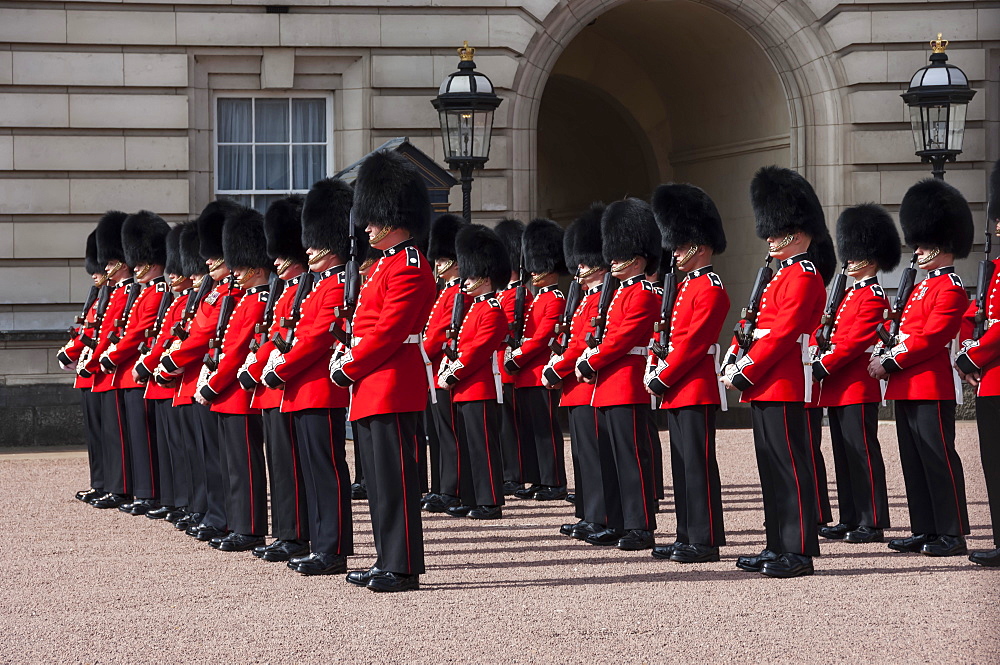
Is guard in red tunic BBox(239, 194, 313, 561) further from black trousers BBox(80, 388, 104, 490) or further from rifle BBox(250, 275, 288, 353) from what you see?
black trousers BBox(80, 388, 104, 490)

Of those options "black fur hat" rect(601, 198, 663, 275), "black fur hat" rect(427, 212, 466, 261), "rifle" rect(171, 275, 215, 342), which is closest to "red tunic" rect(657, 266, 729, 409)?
"black fur hat" rect(601, 198, 663, 275)

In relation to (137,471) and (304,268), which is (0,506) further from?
(304,268)

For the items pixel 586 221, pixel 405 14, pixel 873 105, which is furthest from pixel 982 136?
pixel 586 221

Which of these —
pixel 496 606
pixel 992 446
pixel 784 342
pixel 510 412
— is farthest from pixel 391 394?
pixel 510 412

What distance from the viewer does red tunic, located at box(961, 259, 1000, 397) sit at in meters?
5.54

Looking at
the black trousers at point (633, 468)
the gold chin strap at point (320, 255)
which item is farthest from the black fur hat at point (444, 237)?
the gold chin strap at point (320, 255)

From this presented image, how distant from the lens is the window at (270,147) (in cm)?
1191

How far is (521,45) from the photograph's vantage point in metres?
11.9

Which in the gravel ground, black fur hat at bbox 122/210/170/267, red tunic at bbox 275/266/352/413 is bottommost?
the gravel ground

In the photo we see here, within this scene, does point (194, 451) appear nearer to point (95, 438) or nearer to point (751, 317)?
point (95, 438)

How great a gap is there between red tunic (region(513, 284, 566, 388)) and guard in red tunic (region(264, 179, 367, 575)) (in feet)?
7.49

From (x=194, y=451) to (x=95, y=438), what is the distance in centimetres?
150

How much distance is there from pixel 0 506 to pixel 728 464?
453 cm

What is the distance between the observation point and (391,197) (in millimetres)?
5266
